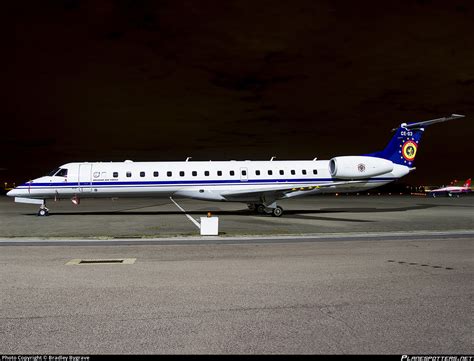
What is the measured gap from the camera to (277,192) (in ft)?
75.6

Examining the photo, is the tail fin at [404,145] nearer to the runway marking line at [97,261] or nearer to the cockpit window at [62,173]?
the cockpit window at [62,173]

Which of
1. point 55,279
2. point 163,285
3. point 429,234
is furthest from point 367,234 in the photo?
point 55,279

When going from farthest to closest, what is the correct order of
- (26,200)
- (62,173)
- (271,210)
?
(271,210) → (62,173) → (26,200)

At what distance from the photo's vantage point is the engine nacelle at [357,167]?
79.8 ft

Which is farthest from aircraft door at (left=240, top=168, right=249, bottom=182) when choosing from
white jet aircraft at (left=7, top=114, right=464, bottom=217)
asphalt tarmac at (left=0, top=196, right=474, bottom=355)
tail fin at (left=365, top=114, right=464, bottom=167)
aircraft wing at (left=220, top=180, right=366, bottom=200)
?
asphalt tarmac at (left=0, top=196, right=474, bottom=355)

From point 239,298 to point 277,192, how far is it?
1684cm

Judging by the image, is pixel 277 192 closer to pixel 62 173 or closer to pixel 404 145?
pixel 404 145

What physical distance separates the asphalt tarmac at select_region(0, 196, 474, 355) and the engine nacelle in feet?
39.7

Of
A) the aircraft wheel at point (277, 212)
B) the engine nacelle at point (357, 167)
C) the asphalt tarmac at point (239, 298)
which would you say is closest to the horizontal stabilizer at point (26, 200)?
the asphalt tarmac at point (239, 298)

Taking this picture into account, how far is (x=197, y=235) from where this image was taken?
14.6 metres

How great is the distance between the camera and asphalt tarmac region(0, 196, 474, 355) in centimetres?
454

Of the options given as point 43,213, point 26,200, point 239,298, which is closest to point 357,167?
point 43,213

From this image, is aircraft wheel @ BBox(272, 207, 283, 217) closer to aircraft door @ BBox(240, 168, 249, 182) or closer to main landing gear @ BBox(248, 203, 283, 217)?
main landing gear @ BBox(248, 203, 283, 217)

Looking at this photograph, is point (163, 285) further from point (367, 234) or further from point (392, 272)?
point (367, 234)
